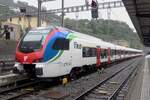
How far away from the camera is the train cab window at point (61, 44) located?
16.9 meters

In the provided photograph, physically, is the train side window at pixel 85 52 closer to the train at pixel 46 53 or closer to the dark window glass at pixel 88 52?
the dark window glass at pixel 88 52

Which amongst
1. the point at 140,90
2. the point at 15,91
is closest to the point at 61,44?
the point at 15,91

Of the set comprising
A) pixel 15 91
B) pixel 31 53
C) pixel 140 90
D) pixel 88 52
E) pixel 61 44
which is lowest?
pixel 15 91

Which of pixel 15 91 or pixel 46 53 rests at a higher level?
pixel 46 53

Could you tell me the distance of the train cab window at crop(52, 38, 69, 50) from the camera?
1686 cm

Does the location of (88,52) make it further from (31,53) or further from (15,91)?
(15,91)

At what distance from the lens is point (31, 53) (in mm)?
16172

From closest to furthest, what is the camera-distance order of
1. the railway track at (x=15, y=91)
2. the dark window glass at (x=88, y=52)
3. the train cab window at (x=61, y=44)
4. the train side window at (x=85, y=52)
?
the railway track at (x=15, y=91)
the train cab window at (x=61, y=44)
the train side window at (x=85, y=52)
the dark window glass at (x=88, y=52)

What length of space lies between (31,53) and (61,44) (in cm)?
184

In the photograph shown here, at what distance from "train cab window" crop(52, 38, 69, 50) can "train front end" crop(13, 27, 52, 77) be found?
627mm

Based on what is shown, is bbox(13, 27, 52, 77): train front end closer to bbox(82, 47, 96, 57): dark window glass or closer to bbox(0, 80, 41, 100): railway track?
bbox(0, 80, 41, 100): railway track

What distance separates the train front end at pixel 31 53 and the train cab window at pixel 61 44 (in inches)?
24.7

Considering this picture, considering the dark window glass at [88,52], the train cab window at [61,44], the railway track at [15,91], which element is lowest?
the railway track at [15,91]

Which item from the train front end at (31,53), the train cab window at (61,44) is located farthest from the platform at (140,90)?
the train front end at (31,53)
